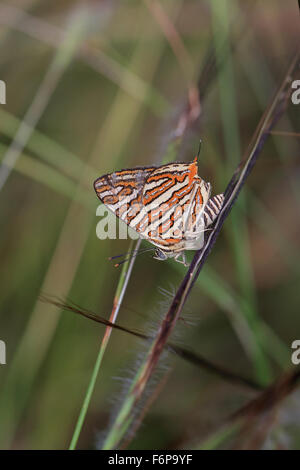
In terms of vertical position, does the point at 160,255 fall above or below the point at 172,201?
below

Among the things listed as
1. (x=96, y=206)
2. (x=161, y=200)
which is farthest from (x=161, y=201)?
(x=96, y=206)

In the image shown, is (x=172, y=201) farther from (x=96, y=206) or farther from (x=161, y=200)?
(x=96, y=206)

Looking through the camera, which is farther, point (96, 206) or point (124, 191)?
point (96, 206)

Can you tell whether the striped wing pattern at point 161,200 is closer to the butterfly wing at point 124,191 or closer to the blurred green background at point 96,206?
the butterfly wing at point 124,191

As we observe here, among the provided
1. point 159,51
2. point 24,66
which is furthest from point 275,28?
point 24,66

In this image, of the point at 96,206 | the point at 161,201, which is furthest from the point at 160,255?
the point at 96,206

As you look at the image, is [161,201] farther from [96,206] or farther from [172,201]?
[96,206]

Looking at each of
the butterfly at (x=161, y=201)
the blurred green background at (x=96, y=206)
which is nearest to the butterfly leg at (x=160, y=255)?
the butterfly at (x=161, y=201)
